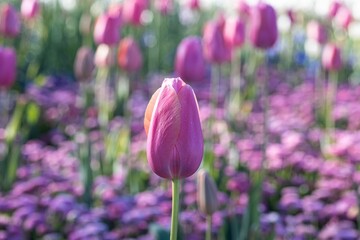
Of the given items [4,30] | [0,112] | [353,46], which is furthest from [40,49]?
[353,46]

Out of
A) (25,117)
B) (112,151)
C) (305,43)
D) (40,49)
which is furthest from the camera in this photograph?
(305,43)

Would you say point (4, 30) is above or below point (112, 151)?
above

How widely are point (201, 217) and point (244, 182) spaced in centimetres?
32

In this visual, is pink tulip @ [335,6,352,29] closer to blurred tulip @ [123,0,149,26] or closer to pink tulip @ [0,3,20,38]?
blurred tulip @ [123,0,149,26]

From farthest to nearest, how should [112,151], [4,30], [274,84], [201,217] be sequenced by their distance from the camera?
1. [274,84]
2. [4,30]
3. [112,151]
4. [201,217]

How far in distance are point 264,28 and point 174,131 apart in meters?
1.70

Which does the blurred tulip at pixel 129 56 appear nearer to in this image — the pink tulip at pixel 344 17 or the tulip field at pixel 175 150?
the tulip field at pixel 175 150

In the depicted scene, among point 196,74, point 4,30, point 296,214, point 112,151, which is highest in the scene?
point 4,30

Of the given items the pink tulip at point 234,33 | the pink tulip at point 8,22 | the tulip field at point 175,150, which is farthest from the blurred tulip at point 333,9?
the pink tulip at point 8,22

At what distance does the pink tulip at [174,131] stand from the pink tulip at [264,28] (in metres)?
1.65

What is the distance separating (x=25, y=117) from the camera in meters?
4.36

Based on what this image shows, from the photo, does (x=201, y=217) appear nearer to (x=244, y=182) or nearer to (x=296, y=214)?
(x=244, y=182)

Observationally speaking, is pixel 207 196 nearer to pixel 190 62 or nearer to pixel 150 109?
pixel 150 109

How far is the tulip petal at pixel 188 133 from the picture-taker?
1.13m
